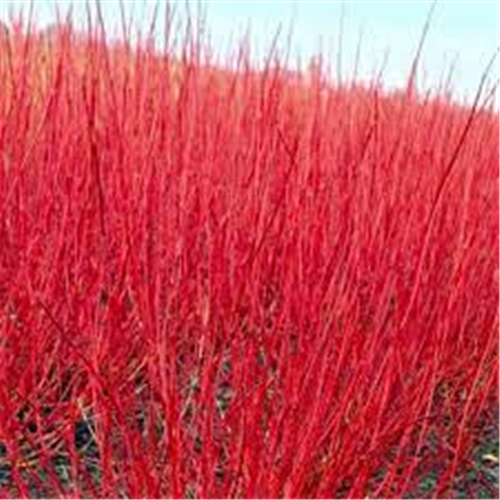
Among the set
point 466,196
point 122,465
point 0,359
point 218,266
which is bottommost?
point 122,465

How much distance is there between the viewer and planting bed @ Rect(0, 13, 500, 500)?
1618 millimetres

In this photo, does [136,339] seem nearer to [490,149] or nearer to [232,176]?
[232,176]

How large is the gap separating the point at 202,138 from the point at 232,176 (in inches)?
10.5

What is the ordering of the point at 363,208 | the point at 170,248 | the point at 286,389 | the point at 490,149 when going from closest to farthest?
the point at 286,389
the point at 170,248
the point at 363,208
the point at 490,149

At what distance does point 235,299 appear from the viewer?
1.72m

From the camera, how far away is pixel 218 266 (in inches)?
75.4

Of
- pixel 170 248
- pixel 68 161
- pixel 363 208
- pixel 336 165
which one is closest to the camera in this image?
pixel 170 248

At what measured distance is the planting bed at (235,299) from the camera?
162cm

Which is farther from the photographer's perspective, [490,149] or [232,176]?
[490,149]

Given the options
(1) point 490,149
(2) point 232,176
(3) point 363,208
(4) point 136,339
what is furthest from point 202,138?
(1) point 490,149

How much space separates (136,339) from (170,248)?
84cm

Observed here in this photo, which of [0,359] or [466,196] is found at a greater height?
[466,196]

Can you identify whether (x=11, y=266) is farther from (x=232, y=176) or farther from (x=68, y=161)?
(x=232, y=176)

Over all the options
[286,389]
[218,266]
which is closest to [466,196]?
[218,266]
